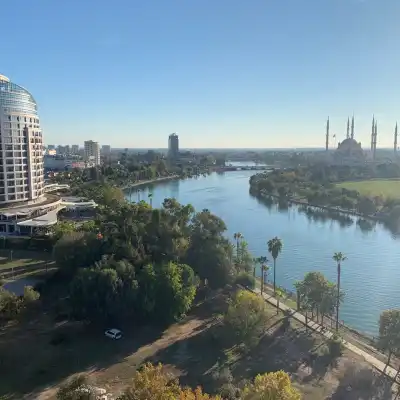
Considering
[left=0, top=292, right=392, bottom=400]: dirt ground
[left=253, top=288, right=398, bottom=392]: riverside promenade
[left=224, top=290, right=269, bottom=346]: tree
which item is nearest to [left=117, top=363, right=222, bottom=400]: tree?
[left=0, top=292, right=392, bottom=400]: dirt ground

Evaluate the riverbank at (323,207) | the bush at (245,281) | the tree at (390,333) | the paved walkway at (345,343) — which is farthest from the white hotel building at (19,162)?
the riverbank at (323,207)

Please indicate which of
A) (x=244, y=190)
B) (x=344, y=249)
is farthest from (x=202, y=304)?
(x=244, y=190)

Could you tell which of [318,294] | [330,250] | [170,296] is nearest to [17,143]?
[170,296]

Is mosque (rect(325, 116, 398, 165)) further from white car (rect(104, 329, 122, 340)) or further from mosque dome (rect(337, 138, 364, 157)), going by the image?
white car (rect(104, 329, 122, 340))

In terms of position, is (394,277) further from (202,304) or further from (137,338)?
(137,338)

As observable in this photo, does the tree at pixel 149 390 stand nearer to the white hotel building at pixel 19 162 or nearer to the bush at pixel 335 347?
the bush at pixel 335 347
